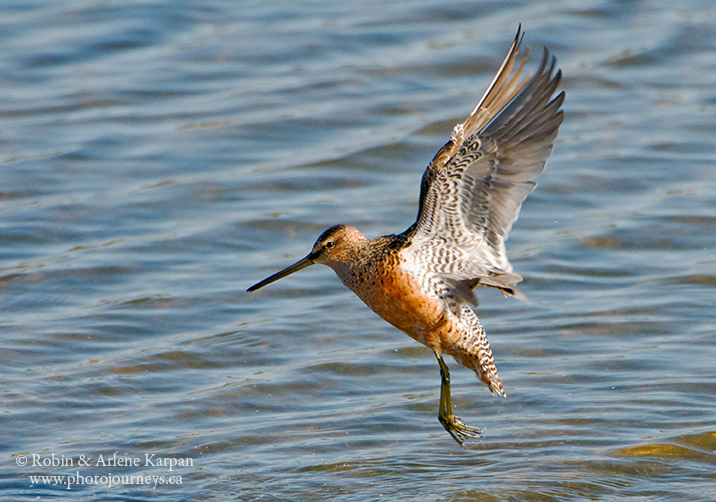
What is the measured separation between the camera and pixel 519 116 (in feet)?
15.4

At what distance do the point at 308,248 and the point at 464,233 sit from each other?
2.86 metres

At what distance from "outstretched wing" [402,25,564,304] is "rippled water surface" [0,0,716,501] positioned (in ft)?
3.15

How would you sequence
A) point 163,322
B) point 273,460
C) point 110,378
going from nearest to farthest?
point 273,460 < point 110,378 < point 163,322

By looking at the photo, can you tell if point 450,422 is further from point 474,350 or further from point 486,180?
point 486,180

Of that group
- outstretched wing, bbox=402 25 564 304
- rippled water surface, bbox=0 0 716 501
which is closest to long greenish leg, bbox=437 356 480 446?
rippled water surface, bbox=0 0 716 501

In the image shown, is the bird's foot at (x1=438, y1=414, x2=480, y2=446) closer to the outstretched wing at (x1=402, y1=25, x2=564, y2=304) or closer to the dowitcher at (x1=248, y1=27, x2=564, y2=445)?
the dowitcher at (x1=248, y1=27, x2=564, y2=445)

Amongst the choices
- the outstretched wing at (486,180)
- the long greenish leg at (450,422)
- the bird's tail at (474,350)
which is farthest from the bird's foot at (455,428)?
the outstretched wing at (486,180)

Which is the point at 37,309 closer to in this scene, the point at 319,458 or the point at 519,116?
the point at 319,458

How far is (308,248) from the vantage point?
7.55m

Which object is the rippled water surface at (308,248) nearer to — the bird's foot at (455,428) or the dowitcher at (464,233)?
the bird's foot at (455,428)

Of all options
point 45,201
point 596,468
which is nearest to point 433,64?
point 45,201

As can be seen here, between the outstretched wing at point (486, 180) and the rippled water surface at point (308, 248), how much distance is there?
960 millimetres

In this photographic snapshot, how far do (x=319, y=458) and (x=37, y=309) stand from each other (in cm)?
255

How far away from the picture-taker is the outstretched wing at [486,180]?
4.62 m
